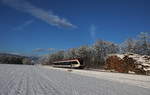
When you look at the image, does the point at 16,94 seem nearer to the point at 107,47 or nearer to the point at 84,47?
the point at 107,47

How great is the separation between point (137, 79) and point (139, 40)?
48.0 m

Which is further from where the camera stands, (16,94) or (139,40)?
(139,40)

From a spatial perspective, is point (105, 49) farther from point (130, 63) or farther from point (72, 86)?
point (72, 86)

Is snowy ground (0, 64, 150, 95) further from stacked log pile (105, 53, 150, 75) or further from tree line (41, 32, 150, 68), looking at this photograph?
tree line (41, 32, 150, 68)

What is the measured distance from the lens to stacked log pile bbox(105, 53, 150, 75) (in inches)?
881

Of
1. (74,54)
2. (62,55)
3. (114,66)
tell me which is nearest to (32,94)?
(114,66)

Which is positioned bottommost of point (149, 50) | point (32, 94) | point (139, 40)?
point (32, 94)

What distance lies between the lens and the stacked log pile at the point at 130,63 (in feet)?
73.4

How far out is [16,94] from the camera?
21.4ft

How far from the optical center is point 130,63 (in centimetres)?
2453

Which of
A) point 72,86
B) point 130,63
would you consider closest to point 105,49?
point 130,63

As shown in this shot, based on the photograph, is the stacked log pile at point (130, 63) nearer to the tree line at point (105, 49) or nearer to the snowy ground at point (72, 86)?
the snowy ground at point (72, 86)

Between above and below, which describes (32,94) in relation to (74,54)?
below

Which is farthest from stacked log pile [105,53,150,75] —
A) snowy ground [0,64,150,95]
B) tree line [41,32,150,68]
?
tree line [41,32,150,68]
